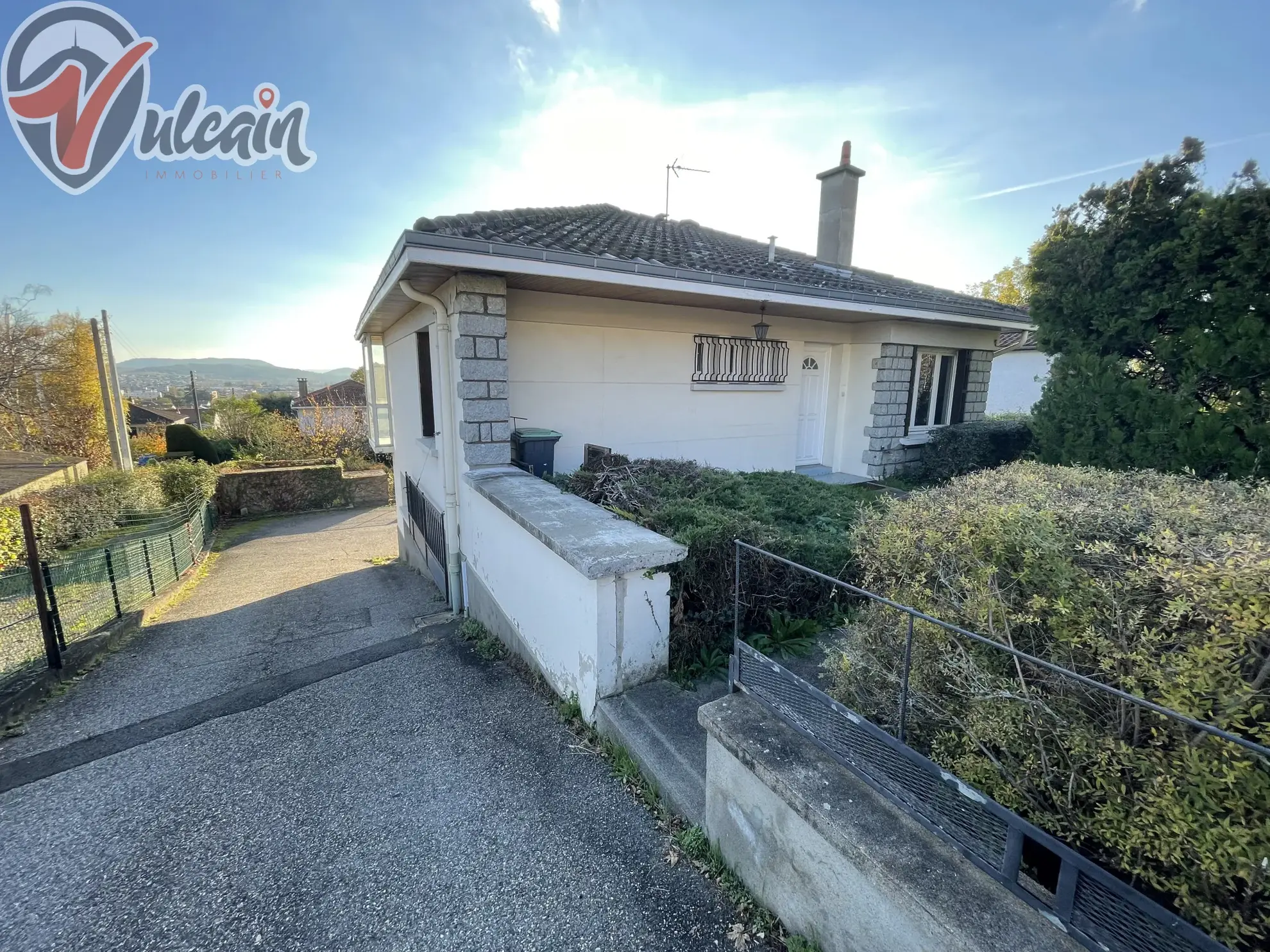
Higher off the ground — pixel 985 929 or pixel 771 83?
pixel 771 83

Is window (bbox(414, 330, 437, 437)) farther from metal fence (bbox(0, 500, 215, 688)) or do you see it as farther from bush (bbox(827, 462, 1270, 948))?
bush (bbox(827, 462, 1270, 948))

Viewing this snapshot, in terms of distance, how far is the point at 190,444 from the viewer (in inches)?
840

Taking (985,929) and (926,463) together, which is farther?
(926,463)

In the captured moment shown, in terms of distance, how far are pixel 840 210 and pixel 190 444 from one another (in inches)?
1029

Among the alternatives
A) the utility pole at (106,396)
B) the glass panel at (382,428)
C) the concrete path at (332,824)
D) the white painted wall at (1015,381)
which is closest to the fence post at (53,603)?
the concrete path at (332,824)

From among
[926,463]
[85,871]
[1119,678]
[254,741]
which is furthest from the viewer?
[926,463]

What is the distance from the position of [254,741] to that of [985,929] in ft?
13.7

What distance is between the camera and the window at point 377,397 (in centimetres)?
980

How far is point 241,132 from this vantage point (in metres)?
6.90

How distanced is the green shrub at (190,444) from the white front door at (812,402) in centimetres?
2401

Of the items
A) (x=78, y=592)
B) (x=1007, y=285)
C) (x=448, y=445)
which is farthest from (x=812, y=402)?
(x=1007, y=285)

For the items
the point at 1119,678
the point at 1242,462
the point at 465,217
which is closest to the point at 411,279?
the point at 465,217

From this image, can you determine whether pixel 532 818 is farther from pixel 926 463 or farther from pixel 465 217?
pixel 926 463

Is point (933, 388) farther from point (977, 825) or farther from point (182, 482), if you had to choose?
point (182, 482)
